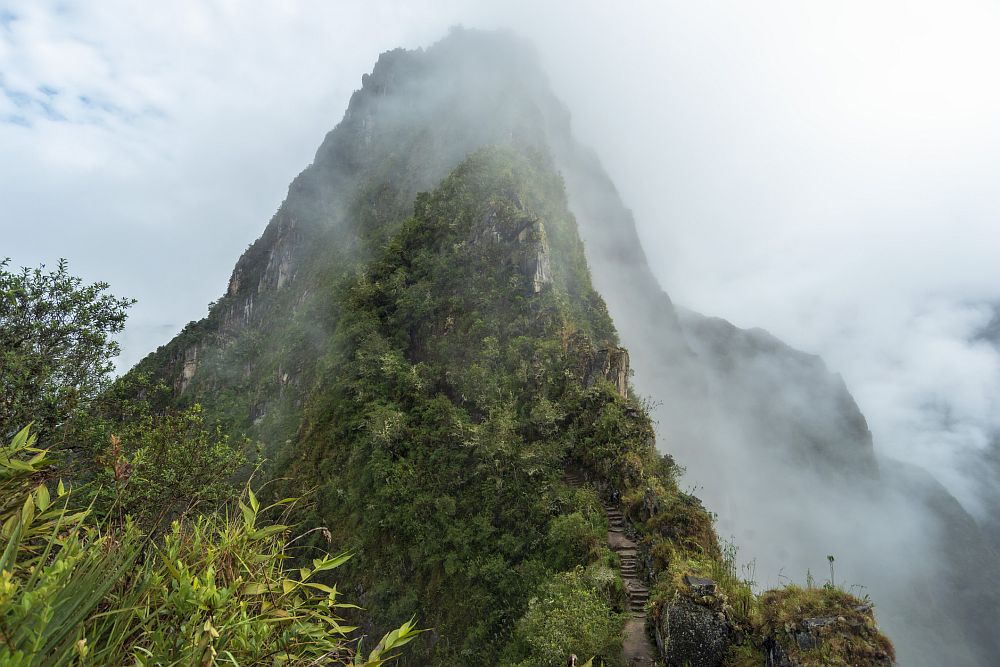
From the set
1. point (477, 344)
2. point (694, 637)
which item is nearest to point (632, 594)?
point (694, 637)

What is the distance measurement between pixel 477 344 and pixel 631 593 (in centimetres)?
1307

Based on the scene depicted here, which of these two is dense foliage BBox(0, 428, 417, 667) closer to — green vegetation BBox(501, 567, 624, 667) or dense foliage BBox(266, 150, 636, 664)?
green vegetation BBox(501, 567, 624, 667)

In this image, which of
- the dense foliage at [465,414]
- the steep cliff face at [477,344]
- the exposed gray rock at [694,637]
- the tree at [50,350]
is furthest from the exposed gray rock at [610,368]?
the tree at [50,350]

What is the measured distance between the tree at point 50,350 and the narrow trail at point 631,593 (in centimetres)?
1139

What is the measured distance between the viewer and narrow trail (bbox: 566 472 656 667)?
29.6 ft

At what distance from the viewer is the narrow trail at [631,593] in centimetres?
902

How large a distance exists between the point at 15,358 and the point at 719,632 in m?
13.0

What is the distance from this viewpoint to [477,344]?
70.8 feet

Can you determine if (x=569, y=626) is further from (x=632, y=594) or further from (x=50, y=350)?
(x=50, y=350)

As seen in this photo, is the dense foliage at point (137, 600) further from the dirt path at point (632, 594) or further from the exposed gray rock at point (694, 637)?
the dirt path at point (632, 594)

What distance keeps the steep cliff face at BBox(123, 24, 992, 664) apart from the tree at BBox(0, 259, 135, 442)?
36.8 ft

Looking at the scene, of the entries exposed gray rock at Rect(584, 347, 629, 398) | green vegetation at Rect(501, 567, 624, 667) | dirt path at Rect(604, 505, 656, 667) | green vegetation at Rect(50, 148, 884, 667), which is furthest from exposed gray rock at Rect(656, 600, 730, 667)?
exposed gray rock at Rect(584, 347, 629, 398)

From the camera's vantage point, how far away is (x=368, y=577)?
16734 mm

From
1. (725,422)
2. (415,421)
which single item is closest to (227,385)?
(415,421)
